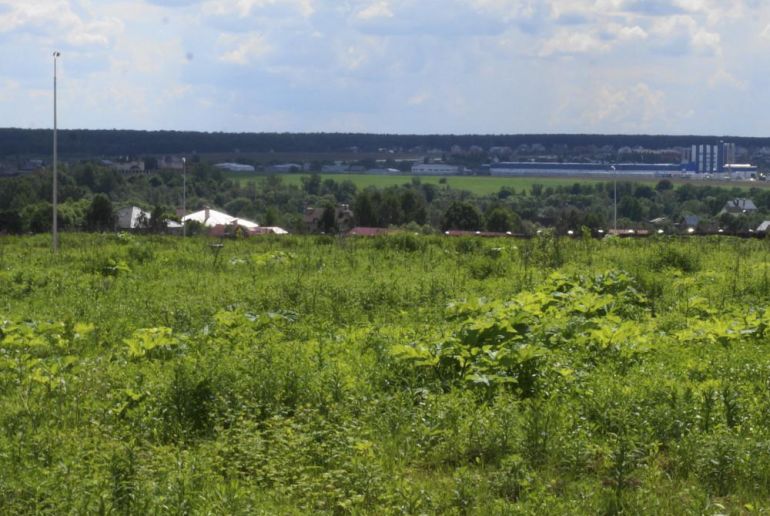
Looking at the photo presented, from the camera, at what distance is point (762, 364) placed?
723 cm

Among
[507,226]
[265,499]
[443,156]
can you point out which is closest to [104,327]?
[265,499]

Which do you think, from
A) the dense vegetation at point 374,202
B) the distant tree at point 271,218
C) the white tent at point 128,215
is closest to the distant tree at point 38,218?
the dense vegetation at point 374,202

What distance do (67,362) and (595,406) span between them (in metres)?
4.15

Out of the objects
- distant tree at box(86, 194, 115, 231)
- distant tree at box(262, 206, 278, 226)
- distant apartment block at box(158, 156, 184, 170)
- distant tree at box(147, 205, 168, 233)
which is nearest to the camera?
distant tree at box(147, 205, 168, 233)

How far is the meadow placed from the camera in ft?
17.6

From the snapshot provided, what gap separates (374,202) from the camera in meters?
47.7

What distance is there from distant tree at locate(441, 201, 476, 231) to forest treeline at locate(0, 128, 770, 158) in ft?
221

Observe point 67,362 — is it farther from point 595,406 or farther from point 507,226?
point 507,226

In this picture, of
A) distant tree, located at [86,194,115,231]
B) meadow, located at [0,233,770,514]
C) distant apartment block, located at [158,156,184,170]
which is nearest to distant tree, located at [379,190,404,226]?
distant tree, located at [86,194,115,231]

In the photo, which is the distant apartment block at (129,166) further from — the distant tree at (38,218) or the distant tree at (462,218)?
the distant tree at (462,218)

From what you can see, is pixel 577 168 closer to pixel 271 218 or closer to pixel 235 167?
pixel 235 167

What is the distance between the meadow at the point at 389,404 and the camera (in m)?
5.36

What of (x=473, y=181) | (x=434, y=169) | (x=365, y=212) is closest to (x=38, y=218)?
(x=365, y=212)

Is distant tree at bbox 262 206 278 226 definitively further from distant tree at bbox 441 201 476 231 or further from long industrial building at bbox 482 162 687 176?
long industrial building at bbox 482 162 687 176
